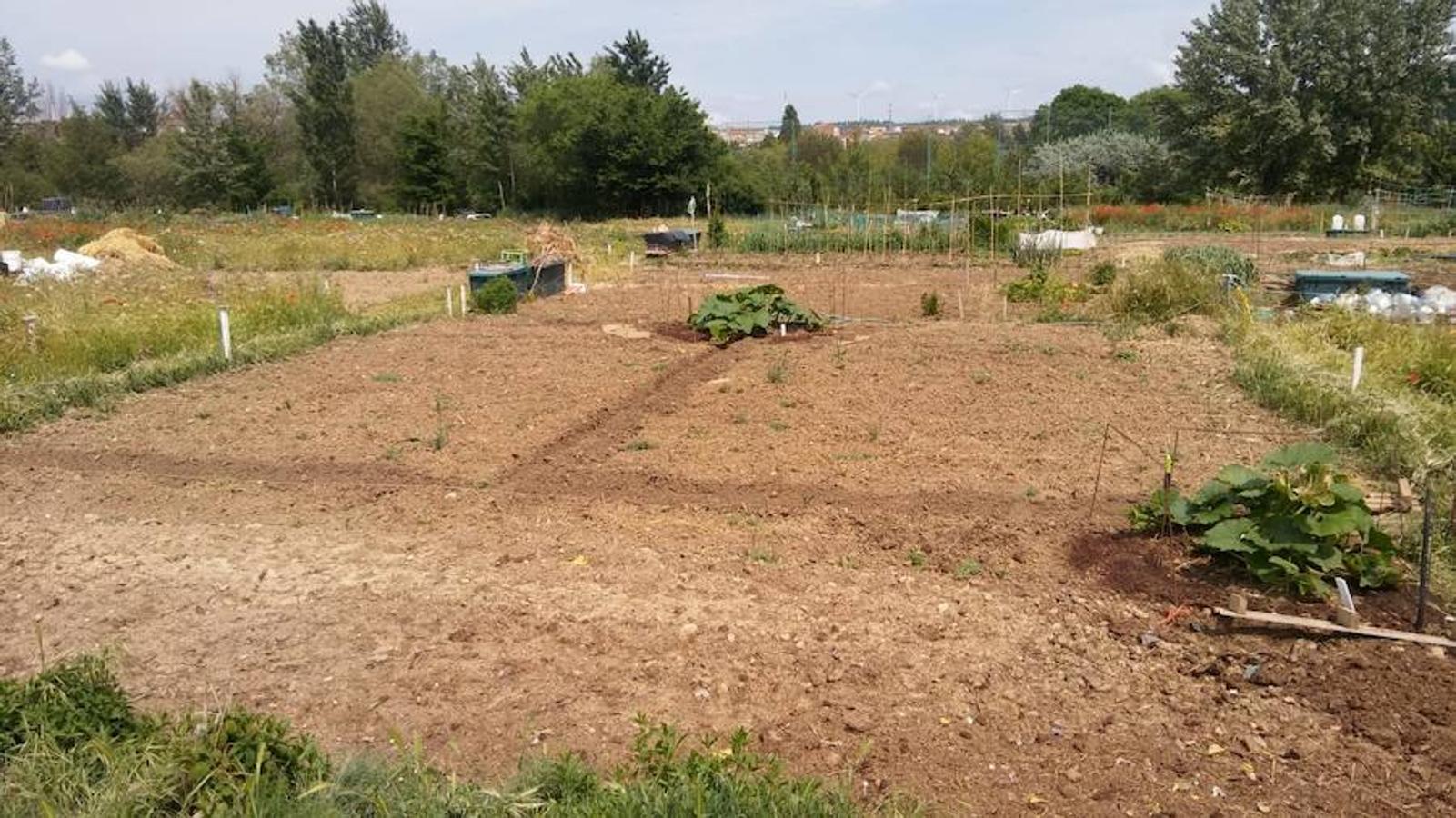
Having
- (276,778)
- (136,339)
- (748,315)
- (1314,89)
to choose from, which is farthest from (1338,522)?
(1314,89)

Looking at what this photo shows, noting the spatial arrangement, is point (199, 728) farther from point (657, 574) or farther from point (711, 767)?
point (657, 574)

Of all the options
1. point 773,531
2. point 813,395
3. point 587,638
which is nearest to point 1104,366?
point 813,395

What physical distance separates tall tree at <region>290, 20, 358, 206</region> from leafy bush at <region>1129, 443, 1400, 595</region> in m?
52.4

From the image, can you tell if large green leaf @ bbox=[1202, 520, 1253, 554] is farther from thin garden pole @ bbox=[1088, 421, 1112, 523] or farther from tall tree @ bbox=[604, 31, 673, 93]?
tall tree @ bbox=[604, 31, 673, 93]

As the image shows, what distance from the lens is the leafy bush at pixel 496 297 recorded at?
563 inches

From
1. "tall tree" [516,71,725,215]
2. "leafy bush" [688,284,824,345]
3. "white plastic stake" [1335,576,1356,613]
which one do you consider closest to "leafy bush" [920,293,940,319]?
"leafy bush" [688,284,824,345]

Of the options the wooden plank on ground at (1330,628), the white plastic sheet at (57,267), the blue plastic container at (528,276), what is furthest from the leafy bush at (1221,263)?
the white plastic sheet at (57,267)

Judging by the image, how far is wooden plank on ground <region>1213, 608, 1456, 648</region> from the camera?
385cm

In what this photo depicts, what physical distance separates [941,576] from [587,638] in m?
1.66

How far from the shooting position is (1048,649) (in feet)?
13.2

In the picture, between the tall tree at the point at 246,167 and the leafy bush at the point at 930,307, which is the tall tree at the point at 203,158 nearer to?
the tall tree at the point at 246,167

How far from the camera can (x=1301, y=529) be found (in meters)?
4.45

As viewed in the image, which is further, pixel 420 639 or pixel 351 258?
pixel 351 258

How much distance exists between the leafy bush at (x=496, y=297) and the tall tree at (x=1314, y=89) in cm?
3424
